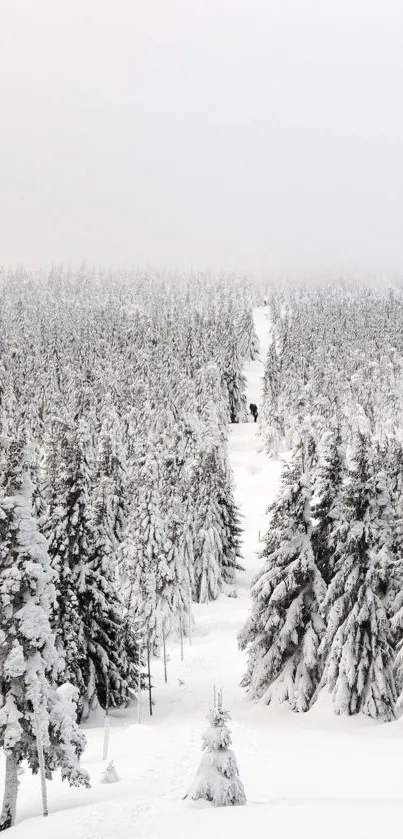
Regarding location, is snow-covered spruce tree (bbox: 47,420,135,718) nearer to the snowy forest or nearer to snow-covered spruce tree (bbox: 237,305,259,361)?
the snowy forest

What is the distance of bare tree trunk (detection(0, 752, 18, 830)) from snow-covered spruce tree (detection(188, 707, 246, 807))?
15.9 feet

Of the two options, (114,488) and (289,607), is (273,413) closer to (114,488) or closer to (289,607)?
(114,488)

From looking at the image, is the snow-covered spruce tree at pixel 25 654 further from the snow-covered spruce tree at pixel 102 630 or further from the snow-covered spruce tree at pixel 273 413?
the snow-covered spruce tree at pixel 273 413

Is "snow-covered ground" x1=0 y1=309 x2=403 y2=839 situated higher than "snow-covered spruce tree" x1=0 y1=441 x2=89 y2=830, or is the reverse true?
"snow-covered spruce tree" x1=0 y1=441 x2=89 y2=830

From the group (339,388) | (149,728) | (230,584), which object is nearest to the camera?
(149,728)

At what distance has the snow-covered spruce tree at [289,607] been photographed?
85.7 feet

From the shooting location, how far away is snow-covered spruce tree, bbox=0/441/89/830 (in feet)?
53.1

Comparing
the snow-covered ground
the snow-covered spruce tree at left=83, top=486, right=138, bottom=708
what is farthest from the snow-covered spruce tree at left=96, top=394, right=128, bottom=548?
the snow-covered spruce tree at left=83, top=486, right=138, bottom=708

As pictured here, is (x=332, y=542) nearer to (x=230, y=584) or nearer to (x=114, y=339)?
(x=230, y=584)

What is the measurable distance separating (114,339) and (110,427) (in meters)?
78.2

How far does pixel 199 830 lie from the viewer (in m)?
12.8

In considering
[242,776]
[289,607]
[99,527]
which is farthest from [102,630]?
[242,776]

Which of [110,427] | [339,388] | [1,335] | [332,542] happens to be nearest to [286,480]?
[332,542]

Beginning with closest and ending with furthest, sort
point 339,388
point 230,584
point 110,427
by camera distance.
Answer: point 230,584, point 110,427, point 339,388
